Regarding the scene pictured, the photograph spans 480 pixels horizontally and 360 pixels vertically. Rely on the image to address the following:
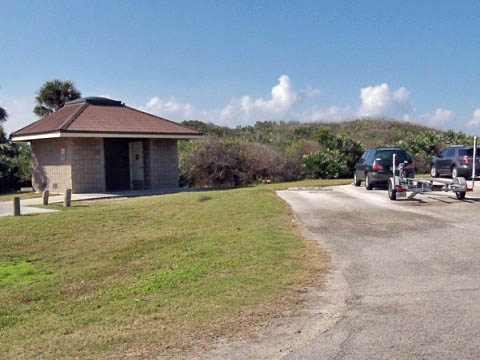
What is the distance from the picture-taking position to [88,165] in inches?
939

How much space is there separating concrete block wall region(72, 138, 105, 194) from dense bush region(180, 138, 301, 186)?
227 inches

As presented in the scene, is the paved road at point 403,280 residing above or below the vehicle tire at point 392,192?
below

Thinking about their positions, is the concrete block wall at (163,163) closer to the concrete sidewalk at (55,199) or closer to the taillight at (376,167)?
the concrete sidewalk at (55,199)

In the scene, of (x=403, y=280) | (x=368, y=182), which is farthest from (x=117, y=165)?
(x=403, y=280)

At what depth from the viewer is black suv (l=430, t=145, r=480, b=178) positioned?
25.4m

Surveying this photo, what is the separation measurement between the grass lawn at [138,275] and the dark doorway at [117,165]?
9.89m

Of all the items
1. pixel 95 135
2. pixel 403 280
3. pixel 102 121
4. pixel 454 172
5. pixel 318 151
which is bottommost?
pixel 403 280

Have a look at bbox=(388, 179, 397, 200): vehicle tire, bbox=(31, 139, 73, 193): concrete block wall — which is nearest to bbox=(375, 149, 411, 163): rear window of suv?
bbox=(388, 179, 397, 200): vehicle tire

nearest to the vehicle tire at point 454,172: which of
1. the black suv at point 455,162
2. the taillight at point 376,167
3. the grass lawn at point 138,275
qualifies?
the black suv at point 455,162

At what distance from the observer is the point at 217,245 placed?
10.4 meters

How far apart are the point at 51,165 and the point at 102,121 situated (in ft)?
9.96

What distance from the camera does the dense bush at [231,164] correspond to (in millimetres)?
28938

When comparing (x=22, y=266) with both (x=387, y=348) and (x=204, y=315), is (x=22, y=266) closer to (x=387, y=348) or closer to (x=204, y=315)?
(x=204, y=315)

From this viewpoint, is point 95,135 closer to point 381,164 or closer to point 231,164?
point 231,164
